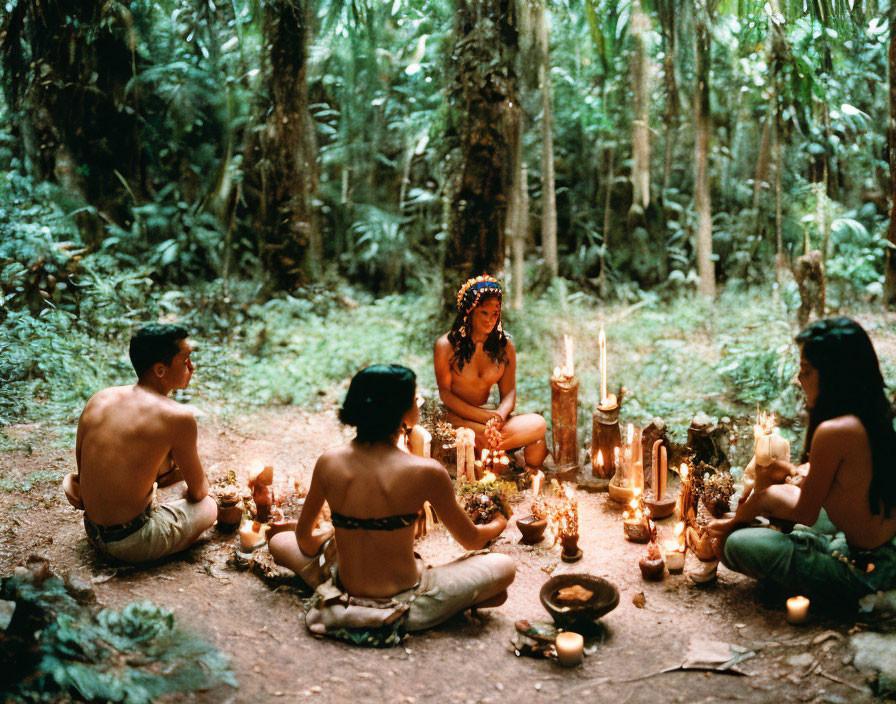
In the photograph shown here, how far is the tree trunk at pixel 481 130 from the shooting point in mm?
7121

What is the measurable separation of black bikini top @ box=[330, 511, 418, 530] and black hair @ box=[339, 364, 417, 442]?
0.34 meters

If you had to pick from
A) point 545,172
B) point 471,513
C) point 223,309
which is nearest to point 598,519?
point 471,513

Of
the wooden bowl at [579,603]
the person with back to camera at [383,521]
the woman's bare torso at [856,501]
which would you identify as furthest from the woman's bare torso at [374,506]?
the woman's bare torso at [856,501]

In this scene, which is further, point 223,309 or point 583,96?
point 583,96

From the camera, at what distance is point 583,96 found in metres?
12.5

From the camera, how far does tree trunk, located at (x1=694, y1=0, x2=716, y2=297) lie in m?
8.63

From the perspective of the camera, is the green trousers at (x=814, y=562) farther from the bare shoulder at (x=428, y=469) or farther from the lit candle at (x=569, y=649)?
the bare shoulder at (x=428, y=469)

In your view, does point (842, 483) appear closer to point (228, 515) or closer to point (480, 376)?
point (480, 376)

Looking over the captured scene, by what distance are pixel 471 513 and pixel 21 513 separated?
9.67 feet

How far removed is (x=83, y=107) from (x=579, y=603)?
35.2 feet

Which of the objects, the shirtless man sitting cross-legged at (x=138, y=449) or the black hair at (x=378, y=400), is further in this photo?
the shirtless man sitting cross-legged at (x=138, y=449)

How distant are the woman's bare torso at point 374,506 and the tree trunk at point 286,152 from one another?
7444 millimetres

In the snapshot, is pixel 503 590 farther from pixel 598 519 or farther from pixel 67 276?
pixel 67 276

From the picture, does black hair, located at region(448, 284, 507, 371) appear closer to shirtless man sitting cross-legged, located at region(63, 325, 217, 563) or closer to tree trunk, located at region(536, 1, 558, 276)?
shirtless man sitting cross-legged, located at region(63, 325, 217, 563)
